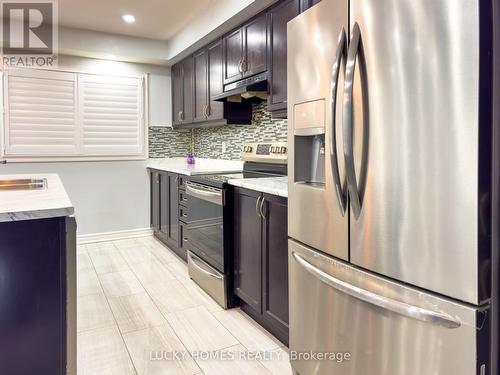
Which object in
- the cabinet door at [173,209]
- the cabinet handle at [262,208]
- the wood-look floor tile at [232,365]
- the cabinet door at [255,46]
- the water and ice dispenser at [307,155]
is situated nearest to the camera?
the water and ice dispenser at [307,155]

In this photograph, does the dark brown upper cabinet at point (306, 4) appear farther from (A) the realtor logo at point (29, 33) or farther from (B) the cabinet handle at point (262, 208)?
(A) the realtor logo at point (29, 33)

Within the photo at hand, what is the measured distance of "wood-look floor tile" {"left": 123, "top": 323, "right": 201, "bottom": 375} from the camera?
186 centimetres

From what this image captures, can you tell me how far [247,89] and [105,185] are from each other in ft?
8.37

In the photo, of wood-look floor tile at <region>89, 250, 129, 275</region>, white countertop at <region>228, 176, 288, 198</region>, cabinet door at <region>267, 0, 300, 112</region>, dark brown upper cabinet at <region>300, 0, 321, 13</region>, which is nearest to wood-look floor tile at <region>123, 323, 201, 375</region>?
white countertop at <region>228, 176, 288, 198</region>

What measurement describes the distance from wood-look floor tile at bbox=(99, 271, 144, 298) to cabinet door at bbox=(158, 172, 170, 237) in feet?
2.74

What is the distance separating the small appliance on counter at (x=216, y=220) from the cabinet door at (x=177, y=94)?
5.14ft

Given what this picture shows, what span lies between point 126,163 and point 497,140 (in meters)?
4.27

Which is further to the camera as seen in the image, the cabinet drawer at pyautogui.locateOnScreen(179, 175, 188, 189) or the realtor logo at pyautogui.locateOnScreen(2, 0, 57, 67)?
the cabinet drawer at pyautogui.locateOnScreen(179, 175, 188, 189)

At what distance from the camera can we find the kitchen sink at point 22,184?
2240 mm

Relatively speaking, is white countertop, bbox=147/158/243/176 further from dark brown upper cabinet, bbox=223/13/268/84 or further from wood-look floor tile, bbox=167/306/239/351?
wood-look floor tile, bbox=167/306/239/351

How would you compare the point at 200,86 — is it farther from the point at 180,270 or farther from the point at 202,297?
the point at 202,297

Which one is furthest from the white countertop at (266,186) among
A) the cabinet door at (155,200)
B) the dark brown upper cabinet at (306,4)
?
the cabinet door at (155,200)

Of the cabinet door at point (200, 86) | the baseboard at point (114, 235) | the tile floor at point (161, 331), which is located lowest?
the tile floor at point (161, 331)

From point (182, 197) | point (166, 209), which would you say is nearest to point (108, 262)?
point (166, 209)
